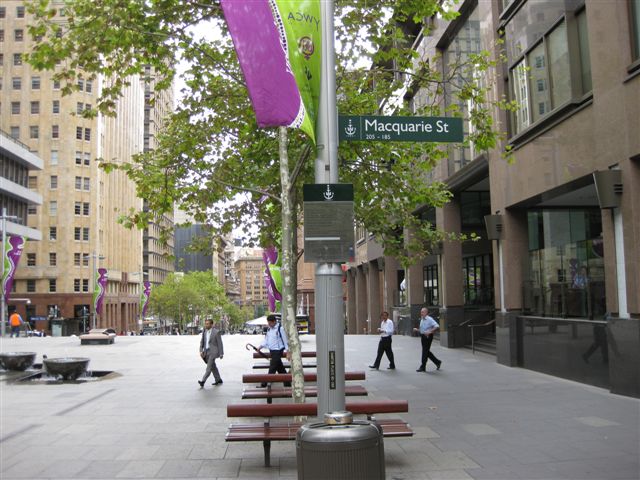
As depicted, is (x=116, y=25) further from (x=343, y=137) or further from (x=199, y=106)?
(x=343, y=137)

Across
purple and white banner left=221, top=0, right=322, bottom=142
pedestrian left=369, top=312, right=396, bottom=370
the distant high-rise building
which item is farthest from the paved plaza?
the distant high-rise building

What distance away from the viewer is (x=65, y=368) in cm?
1647

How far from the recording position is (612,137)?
469 inches

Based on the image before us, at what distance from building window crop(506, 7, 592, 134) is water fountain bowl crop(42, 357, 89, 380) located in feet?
44.9

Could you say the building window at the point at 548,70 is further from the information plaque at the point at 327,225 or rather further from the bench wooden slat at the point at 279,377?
the information plaque at the point at 327,225

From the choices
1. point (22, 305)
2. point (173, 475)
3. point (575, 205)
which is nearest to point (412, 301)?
point (575, 205)

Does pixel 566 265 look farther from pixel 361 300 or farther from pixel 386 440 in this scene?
pixel 361 300

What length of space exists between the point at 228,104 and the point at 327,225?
9396 mm

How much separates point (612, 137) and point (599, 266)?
293 centimetres

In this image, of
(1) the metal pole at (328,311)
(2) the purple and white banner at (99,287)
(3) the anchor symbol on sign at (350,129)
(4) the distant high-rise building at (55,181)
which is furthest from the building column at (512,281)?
(4) the distant high-rise building at (55,181)

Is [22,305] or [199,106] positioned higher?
[199,106]

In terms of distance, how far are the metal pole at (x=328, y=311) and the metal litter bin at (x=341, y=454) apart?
873mm

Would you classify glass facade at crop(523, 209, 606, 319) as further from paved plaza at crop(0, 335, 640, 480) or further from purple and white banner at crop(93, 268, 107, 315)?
purple and white banner at crop(93, 268, 107, 315)

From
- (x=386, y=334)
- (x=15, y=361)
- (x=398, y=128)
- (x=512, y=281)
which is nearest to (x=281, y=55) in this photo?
(x=398, y=128)
